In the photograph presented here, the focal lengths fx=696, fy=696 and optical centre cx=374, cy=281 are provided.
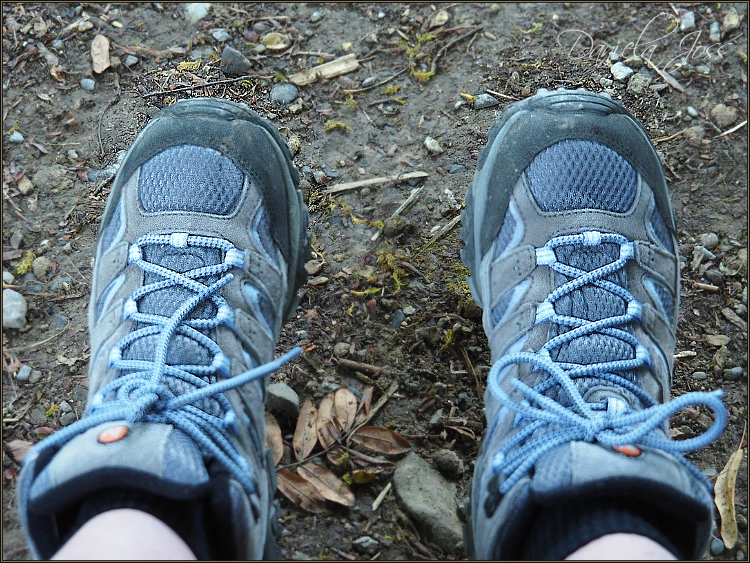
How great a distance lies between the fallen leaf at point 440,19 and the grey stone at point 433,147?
544mm

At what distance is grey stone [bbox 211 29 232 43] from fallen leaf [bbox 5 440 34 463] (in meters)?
1.68

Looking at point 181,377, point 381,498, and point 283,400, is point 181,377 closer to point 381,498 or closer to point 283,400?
point 283,400

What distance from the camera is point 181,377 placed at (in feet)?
6.05

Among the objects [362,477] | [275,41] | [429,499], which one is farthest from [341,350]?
[275,41]

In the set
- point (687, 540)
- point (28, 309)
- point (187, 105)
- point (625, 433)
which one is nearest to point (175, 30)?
point (187, 105)

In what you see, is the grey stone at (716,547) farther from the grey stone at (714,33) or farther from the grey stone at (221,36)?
the grey stone at (221,36)

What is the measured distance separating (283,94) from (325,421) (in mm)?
1293

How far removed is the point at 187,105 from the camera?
2.35 m

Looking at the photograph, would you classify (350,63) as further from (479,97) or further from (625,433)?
(625,433)

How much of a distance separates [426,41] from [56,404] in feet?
6.39

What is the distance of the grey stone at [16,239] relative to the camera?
251 centimetres

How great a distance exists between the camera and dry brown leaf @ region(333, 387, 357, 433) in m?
2.26

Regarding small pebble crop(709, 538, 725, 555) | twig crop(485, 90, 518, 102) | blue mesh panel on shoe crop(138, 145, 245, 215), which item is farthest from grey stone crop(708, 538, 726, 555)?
blue mesh panel on shoe crop(138, 145, 245, 215)

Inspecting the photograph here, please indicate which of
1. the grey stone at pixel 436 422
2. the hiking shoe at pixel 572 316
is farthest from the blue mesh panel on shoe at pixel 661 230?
the grey stone at pixel 436 422
